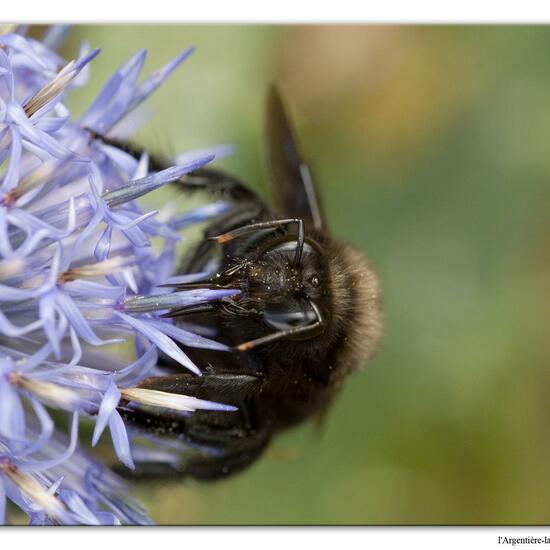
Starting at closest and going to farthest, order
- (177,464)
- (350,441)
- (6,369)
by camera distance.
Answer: (6,369)
(177,464)
(350,441)


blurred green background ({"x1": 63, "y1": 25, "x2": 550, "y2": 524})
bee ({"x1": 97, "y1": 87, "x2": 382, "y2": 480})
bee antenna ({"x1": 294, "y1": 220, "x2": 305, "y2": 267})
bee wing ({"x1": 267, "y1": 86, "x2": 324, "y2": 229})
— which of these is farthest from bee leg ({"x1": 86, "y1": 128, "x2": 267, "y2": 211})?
blurred green background ({"x1": 63, "y1": 25, "x2": 550, "y2": 524})

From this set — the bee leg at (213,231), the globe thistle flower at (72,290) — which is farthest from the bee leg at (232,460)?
the bee leg at (213,231)

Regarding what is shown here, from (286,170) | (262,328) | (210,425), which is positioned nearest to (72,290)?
(262,328)

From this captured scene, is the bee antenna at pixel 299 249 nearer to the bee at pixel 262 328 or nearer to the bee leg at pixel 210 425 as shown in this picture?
the bee at pixel 262 328
